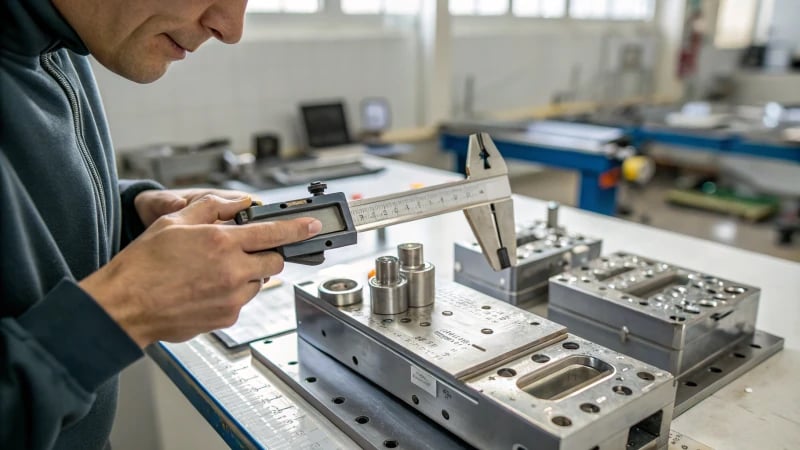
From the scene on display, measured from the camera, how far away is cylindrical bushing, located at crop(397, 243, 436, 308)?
0.92 metres

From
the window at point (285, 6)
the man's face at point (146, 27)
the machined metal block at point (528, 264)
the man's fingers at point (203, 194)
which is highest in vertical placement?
the window at point (285, 6)

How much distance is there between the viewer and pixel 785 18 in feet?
19.7

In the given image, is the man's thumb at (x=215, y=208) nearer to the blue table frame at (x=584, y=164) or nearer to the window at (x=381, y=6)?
the blue table frame at (x=584, y=164)

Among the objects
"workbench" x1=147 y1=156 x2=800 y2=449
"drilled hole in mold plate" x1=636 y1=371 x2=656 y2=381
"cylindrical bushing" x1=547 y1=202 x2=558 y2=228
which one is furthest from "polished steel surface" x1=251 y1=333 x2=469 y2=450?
"cylindrical bushing" x1=547 y1=202 x2=558 y2=228

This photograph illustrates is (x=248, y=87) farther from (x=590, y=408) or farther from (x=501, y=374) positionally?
(x=590, y=408)

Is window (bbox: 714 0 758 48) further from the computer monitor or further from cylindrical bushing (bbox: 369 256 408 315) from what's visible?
cylindrical bushing (bbox: 369 256 408 315)

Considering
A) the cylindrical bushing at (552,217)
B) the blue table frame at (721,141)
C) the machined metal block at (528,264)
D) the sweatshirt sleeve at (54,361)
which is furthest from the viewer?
the blue table frame at (721,141)

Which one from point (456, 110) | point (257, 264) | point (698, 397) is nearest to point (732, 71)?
point (456, 110)

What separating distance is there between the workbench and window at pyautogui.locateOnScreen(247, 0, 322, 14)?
223 centimetres

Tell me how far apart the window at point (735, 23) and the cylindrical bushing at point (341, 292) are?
250 inches

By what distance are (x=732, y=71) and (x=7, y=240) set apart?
23.1ft

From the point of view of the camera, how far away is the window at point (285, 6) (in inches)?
130

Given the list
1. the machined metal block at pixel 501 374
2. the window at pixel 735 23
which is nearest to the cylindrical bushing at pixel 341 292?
the machined metal block at pixel 501 374

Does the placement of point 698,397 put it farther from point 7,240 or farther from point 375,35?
point 375,35
